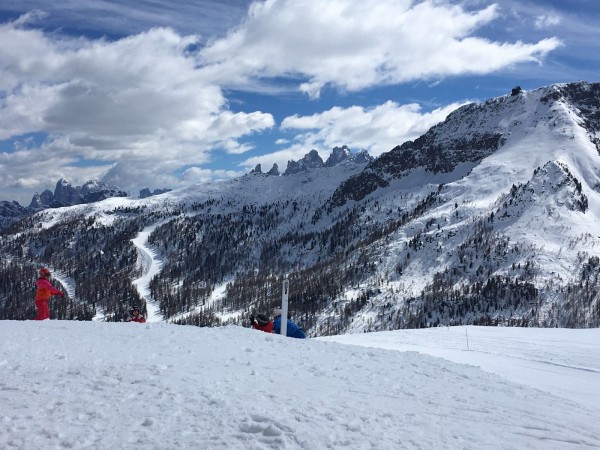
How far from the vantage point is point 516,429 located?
30.2 ft

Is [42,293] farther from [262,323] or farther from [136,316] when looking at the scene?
[262,323]

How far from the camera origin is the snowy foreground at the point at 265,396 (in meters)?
8.27

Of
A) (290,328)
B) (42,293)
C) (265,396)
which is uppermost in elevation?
(42,293)

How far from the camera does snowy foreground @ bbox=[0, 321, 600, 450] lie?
827cm

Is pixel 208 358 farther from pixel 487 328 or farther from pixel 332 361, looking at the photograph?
pixel 487 328

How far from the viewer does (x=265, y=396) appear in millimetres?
10328

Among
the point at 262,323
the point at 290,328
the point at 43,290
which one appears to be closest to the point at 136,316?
the point at 43,290

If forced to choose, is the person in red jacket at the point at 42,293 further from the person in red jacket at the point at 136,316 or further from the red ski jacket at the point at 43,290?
the person in red jacket at the point at 136,316

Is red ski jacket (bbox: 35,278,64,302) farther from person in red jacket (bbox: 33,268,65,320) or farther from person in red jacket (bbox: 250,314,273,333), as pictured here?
person in red jacket (bbox: 250,314,273,333)

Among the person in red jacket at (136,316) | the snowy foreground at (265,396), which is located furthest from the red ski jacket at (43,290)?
the snowy foreground at (265,396)

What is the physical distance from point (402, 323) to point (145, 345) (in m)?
159

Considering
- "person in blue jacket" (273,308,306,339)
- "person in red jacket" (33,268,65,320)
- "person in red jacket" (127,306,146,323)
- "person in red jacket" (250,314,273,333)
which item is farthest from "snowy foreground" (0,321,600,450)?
"person in red jacket" (127,306,146,323)

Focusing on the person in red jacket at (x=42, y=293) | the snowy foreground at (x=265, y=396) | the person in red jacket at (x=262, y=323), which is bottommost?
the snowy foreground at (x=265, y=396)

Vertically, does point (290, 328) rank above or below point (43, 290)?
below
